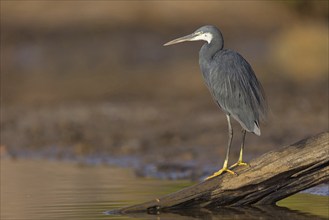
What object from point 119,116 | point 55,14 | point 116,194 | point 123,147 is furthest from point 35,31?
point 116,194

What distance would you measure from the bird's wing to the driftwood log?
0.43 meters

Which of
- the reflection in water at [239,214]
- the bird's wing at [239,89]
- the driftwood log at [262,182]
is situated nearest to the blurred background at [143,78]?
the bird's wing at [239,89]

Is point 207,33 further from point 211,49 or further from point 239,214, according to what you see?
point 239,214

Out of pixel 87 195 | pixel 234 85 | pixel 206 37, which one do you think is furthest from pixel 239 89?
pixel 87 195

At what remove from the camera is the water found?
855 centimetres

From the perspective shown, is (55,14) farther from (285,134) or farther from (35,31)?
(285,134)

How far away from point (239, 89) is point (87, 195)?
6.59 ft

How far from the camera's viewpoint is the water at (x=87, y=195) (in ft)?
28.0

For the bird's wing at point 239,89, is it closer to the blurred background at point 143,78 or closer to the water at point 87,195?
the blurred background at point 143,78

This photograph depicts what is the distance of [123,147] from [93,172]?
1814 mm

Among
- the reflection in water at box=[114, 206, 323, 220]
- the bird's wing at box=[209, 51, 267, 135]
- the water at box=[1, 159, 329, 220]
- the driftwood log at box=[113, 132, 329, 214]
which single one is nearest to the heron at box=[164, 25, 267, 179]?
the bird's wing at box=[209, 51, 267, 135]

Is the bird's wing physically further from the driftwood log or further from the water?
the water

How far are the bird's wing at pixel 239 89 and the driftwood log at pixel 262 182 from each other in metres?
0.43

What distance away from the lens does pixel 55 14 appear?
36.7 metres
